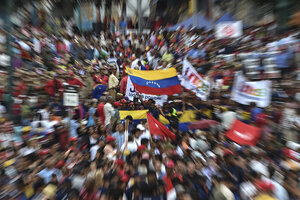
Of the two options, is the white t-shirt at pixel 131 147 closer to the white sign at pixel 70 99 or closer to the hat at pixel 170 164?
the hat at pixel 170 164

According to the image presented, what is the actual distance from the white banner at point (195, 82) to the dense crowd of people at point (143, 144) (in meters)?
0.76

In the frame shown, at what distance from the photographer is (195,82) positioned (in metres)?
5.65

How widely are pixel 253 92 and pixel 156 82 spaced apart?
246 centimetres

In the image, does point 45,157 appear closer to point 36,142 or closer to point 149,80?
point 36,142

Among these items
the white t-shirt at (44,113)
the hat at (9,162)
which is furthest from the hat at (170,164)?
the white t-shirt at (44,113)

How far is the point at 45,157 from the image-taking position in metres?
4.32

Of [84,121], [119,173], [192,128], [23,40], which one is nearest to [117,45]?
[23,40]

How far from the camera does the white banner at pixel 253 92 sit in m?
4.48

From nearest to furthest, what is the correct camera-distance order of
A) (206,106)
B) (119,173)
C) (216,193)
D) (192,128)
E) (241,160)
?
(216,193), (119,173), (241,160), (192,128), (206,106)

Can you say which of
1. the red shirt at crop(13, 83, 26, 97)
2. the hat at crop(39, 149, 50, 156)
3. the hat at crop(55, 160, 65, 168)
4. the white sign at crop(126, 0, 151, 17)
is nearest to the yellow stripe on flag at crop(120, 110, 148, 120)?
the hat at crop(39, 149, 50, 156)

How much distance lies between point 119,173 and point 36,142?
2390 millimetres

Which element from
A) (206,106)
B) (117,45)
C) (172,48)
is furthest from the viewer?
(117,45)

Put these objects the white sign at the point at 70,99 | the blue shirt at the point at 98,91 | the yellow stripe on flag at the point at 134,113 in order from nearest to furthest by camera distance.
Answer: the white sign at the point at 70,99
the yellow stripe on flag at the point at 134,113
the blue shirt at the point at 98,91

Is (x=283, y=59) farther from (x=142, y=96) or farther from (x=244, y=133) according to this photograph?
(x=142, y=96)
